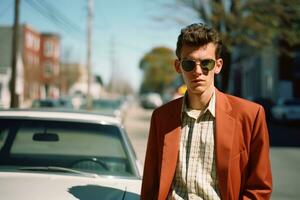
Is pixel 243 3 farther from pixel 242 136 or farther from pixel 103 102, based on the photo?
pixel 242 136

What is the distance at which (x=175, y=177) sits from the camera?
240 centimetres

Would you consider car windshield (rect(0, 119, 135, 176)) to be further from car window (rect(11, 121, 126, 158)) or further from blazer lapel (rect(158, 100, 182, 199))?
blazer lapel (rect(158, 100, 182, 199))

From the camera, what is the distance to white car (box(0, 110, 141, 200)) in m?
3.09

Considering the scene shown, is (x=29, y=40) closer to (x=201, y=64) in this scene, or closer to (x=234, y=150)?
(x=201, y=64)

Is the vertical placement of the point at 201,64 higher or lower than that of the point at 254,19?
lower

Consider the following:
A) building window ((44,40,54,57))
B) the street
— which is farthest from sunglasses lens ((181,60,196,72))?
building window ((44,40,54,57))

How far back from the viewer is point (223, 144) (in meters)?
2.29

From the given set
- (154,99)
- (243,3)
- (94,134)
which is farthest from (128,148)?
(154,99)

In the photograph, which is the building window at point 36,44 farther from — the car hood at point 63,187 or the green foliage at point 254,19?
the car hood at point 63,187

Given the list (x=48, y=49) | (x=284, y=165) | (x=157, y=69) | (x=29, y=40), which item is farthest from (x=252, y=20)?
(x=157, y=69)

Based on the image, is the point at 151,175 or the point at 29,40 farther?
the point at 29,40

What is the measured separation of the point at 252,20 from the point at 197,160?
21.8 meters

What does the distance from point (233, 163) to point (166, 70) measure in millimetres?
106310

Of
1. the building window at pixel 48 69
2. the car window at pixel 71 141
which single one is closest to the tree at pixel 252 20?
the car window at pixel 71 141
